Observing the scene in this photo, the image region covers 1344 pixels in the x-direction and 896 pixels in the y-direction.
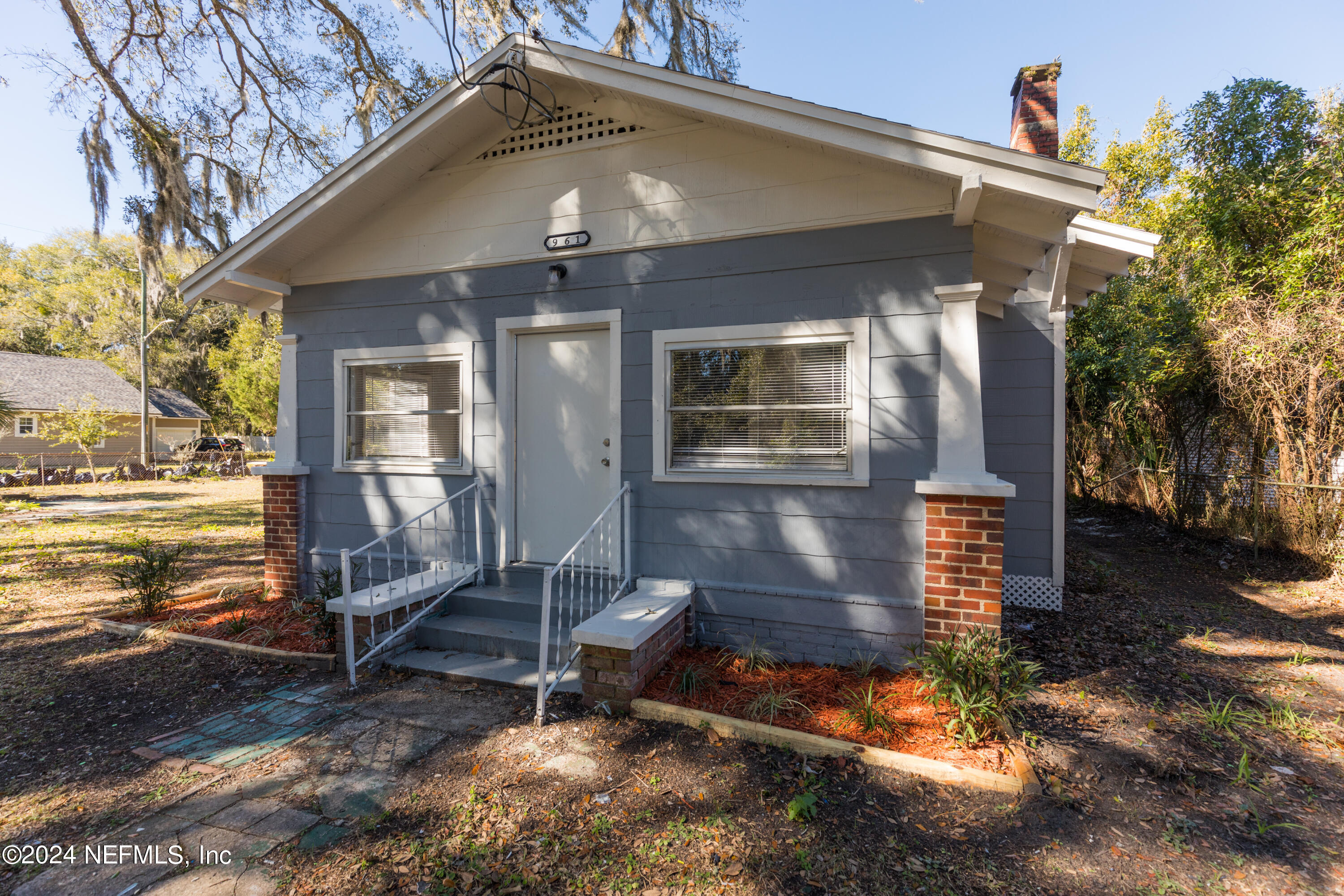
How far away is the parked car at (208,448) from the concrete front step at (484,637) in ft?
78.2

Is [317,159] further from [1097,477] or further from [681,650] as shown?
[1097,477]

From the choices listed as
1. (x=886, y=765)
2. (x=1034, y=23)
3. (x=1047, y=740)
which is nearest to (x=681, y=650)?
(x=886, y=765)

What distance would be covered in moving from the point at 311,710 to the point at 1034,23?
10.1 meters

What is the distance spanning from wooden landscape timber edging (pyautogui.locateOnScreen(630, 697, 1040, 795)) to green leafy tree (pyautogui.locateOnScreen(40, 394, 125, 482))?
2436 cm

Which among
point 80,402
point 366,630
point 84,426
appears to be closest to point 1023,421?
point 366,630

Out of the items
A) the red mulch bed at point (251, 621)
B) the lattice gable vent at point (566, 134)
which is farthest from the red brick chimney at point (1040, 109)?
Result: the red mulch bed at point (251, 621)

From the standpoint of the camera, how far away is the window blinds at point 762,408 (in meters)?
4.10

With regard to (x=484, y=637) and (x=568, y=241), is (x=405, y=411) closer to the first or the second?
(x=568, y=241)

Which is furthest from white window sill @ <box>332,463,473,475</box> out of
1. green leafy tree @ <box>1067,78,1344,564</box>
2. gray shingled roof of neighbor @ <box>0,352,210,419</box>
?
gray shingled roof of neighbor @ <box>0,352,210,419</box>

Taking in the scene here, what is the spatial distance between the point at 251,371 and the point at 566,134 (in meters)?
32.7

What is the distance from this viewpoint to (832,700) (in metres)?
3.50

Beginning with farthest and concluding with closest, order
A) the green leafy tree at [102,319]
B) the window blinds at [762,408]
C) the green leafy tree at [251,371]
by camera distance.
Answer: the green leafy tree at [102,319], the green leafy tree at [251,371], the window blinds at [762,408]

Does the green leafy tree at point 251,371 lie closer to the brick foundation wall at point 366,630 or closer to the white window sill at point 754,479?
the brick foundation wall at point 366,630

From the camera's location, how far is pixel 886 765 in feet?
9.37
